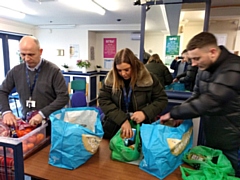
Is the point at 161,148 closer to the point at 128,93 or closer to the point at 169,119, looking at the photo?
the point at 169,119

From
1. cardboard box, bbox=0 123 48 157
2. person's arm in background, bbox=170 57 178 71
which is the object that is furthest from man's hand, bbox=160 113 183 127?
person's arm in background, bbox=170 57 178 71

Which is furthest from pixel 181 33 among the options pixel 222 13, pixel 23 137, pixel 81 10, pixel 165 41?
A: pixel 23 137

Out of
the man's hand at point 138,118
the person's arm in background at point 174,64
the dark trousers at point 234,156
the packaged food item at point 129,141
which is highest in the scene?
the person's arm in background at point 174,64

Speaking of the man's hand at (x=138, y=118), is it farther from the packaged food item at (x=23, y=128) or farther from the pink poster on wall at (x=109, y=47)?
the pink poster on wall at (x=109, y=47)

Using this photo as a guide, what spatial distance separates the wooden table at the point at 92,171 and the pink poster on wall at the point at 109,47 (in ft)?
17.1

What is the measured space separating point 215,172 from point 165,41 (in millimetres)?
2548

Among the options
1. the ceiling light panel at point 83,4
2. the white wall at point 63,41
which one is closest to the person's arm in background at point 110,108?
Result: the ceiling light panel at point 83,4

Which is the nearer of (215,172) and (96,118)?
(215,172)

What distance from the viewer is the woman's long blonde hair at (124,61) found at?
1.35 metres

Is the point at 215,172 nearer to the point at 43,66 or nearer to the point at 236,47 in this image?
the point at 43,66

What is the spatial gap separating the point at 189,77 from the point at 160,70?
0.45 metres

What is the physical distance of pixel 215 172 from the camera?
926 millimetres

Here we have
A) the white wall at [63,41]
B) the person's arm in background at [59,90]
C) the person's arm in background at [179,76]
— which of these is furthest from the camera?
the white wall at [63,41]

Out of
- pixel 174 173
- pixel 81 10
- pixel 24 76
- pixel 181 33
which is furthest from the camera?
pixel 81 10
